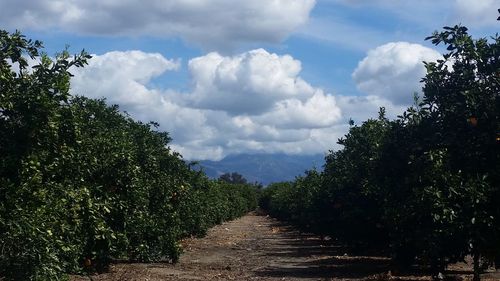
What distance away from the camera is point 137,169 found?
16.0 metres

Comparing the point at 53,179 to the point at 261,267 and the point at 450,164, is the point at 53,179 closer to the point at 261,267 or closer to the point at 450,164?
the point at 450,164

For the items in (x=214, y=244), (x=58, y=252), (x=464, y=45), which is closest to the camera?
(x=58, y=252)

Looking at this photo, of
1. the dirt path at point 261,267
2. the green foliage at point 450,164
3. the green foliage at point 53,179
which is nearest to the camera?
the green foliage at point 53,179

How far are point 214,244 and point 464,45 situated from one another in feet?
62.4

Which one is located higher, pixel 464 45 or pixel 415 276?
pixel 464 45

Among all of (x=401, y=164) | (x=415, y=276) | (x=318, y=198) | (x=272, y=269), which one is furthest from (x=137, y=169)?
(x=318, y=198)

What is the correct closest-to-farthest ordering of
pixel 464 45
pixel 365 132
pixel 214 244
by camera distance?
1. pixel 464 45
2. pixel 365 132
3. pixel 214 244

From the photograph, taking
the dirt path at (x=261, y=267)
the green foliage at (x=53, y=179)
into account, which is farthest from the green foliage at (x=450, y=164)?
the green foliage at (x=53, y=179)

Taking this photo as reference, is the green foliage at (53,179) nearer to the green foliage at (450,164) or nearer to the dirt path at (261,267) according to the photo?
the dirt path at (261,267)

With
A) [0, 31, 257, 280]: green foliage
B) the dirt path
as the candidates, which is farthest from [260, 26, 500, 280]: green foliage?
[0, 31, 257, 280]: green foliage

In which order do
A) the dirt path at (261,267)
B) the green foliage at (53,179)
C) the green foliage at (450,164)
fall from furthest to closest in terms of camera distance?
the dirt path at (261,267)
the green foliage at (450,164)
the green foliage at (53,179)

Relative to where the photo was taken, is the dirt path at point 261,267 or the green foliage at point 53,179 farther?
the dirt path at point 261,267

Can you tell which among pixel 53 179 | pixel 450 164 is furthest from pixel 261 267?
pixel 53 179

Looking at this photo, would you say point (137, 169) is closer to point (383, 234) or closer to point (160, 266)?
point (160, 266)
